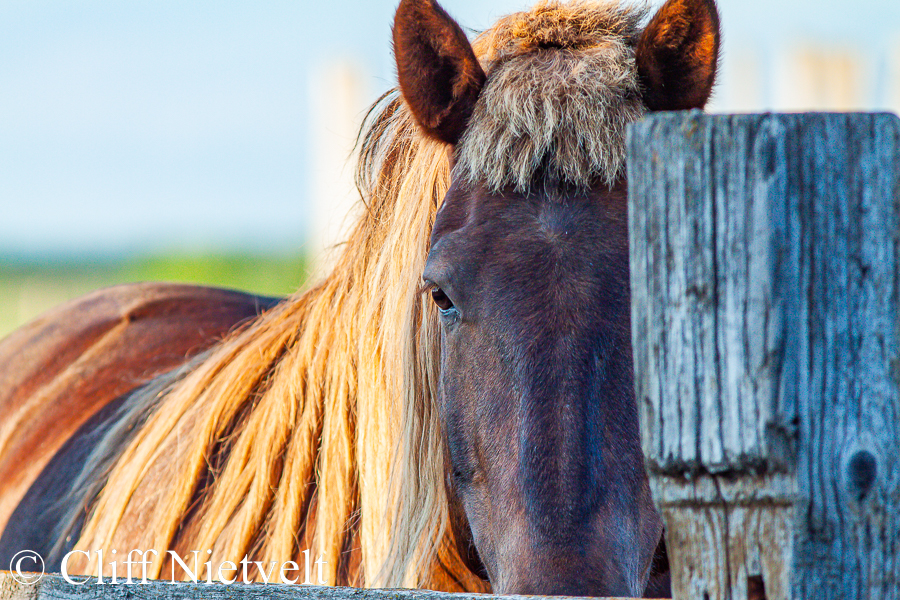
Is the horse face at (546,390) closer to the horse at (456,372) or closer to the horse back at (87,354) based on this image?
the horse at (456,372)

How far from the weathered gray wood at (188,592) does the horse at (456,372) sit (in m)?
0.31

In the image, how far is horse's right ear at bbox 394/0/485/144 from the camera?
1.41 metres

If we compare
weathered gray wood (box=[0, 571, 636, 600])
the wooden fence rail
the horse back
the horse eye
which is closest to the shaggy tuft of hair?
the horse eye

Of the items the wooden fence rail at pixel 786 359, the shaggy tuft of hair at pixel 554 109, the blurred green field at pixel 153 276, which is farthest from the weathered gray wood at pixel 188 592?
the blurred green field at pixel 153 276

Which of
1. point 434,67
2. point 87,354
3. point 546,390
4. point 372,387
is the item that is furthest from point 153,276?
point 546,390

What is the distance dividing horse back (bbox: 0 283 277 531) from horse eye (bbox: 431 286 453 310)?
4.56 feet

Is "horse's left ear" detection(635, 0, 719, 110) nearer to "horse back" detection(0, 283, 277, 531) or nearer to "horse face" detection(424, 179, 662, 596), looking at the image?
"horse face" detection(424, 179, 662, 596)

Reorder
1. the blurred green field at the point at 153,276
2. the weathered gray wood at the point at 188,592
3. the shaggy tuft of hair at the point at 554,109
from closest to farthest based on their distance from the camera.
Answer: the weathered gray wood at the point at 188,592 < the shaggy tuft of hair at the point at 554,109 < the blurred green field at the point at 153,276

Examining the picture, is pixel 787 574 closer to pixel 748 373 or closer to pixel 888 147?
pixel 748 373

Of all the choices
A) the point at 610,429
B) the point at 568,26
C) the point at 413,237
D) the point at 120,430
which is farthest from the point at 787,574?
the point at 120,430

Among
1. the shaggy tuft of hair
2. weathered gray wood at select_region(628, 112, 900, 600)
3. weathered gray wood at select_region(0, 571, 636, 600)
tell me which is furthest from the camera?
the shaggy tuft of hair

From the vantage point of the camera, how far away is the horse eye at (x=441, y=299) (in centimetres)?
131

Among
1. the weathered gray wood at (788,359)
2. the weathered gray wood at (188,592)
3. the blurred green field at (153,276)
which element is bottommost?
the weathered gray wood at (188,592)

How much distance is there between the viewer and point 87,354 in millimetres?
2764
